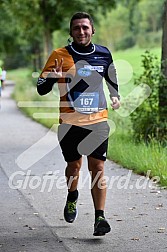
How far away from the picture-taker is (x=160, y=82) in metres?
12.8

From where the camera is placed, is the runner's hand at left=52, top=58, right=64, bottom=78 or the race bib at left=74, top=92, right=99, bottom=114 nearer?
the runner's hand at left=52, top=58, right=64, bottom=78

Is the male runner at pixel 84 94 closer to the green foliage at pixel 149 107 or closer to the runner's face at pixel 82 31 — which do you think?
the runner's face at pixel 82 31

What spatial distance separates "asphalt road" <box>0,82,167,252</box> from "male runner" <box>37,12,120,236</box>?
1.16ft

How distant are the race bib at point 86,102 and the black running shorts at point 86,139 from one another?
15 cm

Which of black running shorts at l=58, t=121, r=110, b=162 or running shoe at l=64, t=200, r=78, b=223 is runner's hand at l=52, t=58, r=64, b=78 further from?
running shoe at l=64, t=200, r=78, b=223

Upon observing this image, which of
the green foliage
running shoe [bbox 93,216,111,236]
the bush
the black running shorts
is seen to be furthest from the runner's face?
the bush

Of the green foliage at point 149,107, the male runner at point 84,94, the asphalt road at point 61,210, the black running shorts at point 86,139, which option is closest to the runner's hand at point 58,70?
the male runner at point 84,94

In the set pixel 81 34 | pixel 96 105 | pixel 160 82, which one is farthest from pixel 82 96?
pixel 160 82

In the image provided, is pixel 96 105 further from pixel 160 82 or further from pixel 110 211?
pixel 160 82

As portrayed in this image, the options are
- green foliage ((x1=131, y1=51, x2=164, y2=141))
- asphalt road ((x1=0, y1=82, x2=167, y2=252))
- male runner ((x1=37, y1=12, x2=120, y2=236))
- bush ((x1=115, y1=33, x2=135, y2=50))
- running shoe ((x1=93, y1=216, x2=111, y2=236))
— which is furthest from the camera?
bush ((x1=115, y1=33, x2=135, y2=50))

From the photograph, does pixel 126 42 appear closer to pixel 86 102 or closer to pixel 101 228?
pixel 86 102

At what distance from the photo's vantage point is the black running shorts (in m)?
6.66

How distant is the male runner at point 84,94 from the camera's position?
6.60m

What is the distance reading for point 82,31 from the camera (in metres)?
6.57
